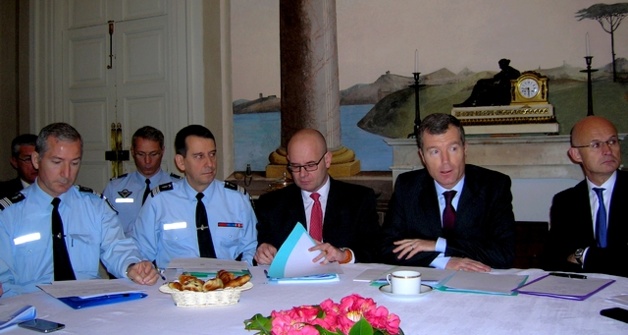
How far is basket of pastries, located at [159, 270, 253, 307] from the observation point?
1785 millimetres

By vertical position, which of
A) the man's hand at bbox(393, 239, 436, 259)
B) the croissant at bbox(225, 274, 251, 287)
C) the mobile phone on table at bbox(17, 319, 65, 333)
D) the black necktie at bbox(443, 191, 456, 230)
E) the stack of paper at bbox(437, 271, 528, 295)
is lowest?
the mobile phone on table at bbox(17, 319, 65, 333)

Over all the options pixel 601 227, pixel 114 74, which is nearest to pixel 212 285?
pixel 601 227

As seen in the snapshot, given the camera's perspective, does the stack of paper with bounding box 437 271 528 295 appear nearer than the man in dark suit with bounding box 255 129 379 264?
Yes

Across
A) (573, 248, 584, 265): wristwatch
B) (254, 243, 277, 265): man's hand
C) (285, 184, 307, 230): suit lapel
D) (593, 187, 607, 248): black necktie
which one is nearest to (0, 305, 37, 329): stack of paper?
(254, 243, 277, 265): man's hand

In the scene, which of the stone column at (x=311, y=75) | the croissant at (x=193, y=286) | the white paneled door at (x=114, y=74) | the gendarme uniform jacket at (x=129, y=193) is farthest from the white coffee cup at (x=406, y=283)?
the white paneled door at (x=114, y=74)

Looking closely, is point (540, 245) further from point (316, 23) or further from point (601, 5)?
point (316, 23)

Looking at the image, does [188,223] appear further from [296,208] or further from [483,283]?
[483,283]

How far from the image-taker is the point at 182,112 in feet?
18.5

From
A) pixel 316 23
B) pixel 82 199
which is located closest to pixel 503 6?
pixel 316 23

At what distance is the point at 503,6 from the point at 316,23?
152cm

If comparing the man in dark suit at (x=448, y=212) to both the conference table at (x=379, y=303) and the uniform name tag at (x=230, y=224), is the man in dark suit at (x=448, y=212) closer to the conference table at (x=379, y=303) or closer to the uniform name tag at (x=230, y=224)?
the conference table at (x=379, y=303)

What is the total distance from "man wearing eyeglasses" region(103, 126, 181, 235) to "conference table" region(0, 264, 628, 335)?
2366 mm

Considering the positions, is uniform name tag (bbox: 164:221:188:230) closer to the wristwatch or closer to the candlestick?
the wristwatch

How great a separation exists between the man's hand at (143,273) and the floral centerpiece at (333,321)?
1.12 m
